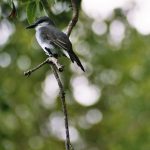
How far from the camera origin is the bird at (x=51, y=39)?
15.7 feet

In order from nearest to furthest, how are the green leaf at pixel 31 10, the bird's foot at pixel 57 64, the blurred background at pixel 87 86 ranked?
the bird's foot at pixel 57 64, the green leaf at pixel 31 10, the blurred background at pixel 87 86

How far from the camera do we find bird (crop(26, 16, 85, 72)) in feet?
15.7

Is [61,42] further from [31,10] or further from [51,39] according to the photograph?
[31,10]

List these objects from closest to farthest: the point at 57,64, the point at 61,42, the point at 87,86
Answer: the point at 57,64
the point at 61,42
the point at 87,86

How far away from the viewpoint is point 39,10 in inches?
157

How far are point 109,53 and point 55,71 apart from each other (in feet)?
57.6

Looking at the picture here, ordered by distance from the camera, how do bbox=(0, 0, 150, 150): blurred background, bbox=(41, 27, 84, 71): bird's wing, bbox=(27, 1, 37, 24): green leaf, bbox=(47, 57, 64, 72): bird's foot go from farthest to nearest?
bbox=(0, 0, 150, 150): blurred background
bbox=(41, 27, 84, 71): bird's wing
bbox=(27, 1, 37, 24): green leaf
bbox=(47, 57, 64, 72): bird's foot

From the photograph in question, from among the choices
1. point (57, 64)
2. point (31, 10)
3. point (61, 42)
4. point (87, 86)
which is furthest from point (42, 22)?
point (87, 86)

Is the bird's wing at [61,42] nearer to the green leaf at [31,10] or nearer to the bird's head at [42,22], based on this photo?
the bird's head at [42,22]

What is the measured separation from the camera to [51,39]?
5180mm

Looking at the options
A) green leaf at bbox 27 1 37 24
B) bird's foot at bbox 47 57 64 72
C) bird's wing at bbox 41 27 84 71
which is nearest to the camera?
bird's foot at bbox 47 57 64 72

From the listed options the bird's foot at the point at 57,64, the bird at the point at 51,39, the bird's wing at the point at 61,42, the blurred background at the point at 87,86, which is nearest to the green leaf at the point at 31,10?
the bird's foot at the point at 57,64

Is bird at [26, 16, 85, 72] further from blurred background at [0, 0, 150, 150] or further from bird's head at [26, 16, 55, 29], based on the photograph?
blurred background at [0, 0, 150, 150]

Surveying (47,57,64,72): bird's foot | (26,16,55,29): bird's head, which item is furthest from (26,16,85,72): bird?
(47,57,64,72): bird's foot
